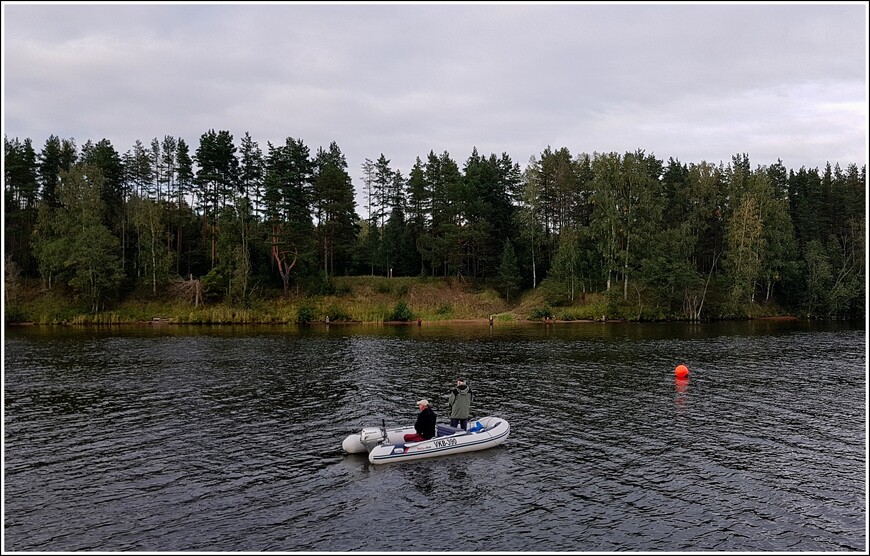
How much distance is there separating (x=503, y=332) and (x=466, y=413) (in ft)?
141

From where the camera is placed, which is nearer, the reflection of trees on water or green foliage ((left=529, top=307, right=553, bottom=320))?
the reflection of trees on water

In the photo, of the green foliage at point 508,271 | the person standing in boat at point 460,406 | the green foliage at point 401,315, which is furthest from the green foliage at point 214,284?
the person standing in boat at point 460,406

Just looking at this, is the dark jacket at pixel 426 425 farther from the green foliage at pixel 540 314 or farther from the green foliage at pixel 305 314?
the green foliage at pixel 540 314

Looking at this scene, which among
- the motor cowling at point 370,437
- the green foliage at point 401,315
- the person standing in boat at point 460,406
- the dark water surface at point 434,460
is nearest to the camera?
the dark water surface at point 434,460

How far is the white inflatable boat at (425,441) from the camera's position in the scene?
23969 millimetres

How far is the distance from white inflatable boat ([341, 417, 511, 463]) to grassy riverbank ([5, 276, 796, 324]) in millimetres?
56175

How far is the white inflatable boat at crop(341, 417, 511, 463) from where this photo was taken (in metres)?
24.0

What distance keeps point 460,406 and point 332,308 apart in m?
58.9

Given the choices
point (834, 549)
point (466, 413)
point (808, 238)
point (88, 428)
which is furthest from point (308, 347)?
point (808, 238)

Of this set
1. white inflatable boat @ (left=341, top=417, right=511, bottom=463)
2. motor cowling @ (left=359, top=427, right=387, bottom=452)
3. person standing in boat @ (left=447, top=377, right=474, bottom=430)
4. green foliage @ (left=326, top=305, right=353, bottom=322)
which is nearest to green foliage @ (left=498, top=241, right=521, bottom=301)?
green foliage @ (left=326, top=305, right=353, bottom=322)

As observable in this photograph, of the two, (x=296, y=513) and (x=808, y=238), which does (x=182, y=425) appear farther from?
(x=808, y=238)

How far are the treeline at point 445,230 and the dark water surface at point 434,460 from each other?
36.8m

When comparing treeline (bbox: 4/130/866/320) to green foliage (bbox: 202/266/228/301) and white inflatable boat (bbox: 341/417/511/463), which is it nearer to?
green foliage (bbox: 202/266/228/301)

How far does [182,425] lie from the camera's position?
2880cm
